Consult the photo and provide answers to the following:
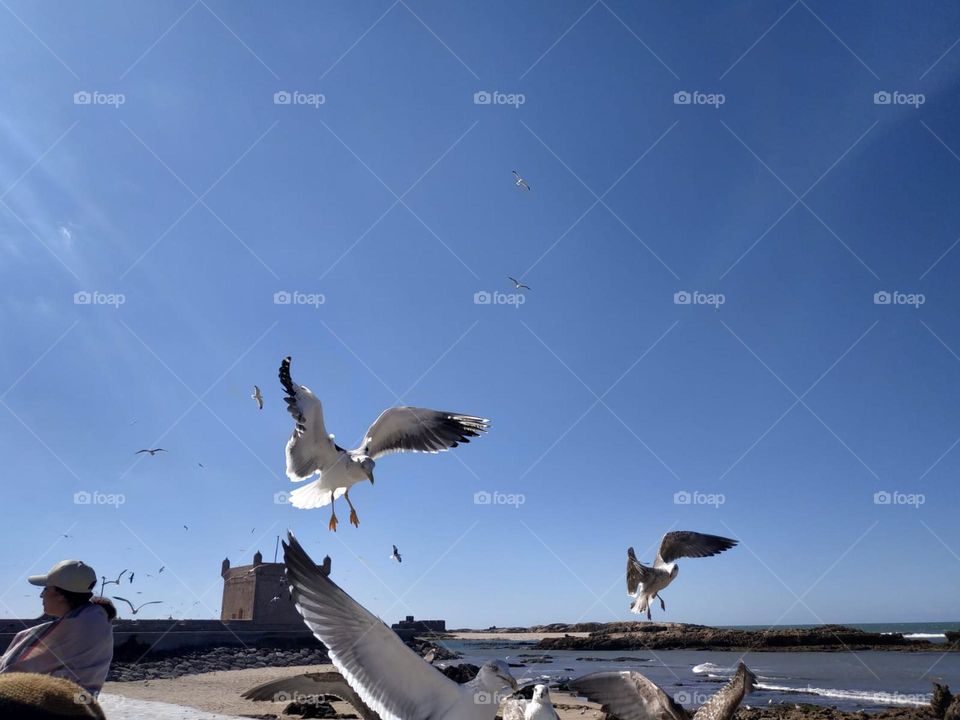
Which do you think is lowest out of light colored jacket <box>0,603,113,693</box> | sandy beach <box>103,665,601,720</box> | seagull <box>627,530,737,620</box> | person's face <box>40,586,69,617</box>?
sandy beach <box>103,665,601,720</box>

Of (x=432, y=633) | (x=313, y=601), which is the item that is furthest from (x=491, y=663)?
(x=432, y=633)

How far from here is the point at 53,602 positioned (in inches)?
157

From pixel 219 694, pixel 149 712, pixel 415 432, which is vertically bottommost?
A: pixel 219 694

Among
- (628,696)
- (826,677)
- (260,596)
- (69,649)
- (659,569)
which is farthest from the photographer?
(260,596)

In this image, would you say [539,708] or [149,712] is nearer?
[539,708]

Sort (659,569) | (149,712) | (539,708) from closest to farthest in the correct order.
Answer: (539,708) → (149,712) → (659,569)

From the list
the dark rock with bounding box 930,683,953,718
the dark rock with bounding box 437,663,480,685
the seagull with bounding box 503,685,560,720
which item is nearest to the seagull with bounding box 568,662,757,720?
the seagull with bounding box 503,685,560,720

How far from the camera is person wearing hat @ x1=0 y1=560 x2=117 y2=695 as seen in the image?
381 centimetres

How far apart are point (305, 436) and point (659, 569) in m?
6.73

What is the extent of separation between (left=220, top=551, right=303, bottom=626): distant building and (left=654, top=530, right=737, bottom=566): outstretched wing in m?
40.0

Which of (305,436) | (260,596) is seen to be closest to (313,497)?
(305,436)

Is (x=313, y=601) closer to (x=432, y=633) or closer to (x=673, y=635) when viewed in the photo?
(x=673, y=635)

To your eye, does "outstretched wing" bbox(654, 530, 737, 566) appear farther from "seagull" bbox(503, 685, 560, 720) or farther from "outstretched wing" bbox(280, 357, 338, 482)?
"outstretched wing" bbox(280, 357, 338, 482)

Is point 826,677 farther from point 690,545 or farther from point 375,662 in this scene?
point 375,662
